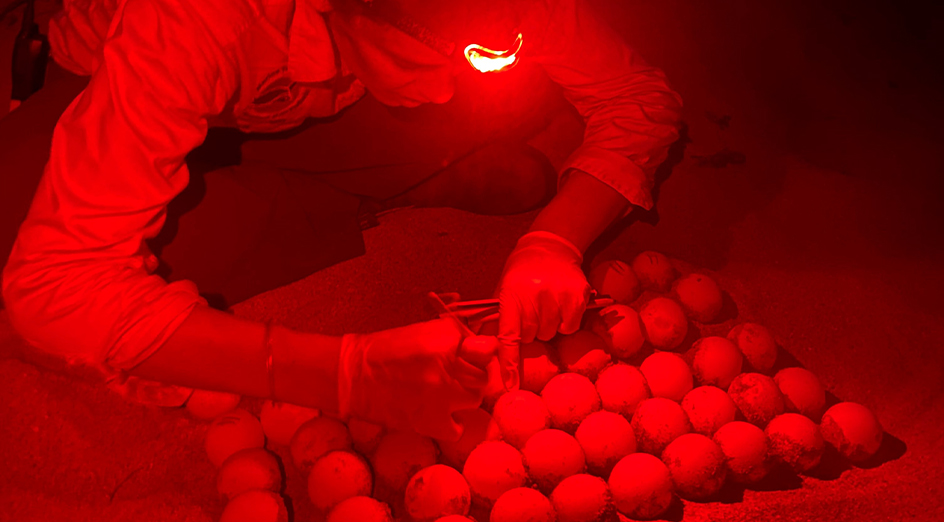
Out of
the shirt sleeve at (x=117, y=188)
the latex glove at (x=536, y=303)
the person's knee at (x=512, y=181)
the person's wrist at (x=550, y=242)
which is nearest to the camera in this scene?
the shirt sleeve at (x=117, y=188)

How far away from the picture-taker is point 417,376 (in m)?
1.32

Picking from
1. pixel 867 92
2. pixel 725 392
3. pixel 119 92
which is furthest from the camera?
pixel 867 92

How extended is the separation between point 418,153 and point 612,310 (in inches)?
27.3

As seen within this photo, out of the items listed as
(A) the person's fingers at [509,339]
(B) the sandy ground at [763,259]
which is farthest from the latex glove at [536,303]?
(B) the sandy ground at [763,259]

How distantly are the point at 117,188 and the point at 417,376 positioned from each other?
63cm

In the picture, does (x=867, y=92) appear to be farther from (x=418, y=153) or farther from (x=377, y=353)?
(x=377, y=353)

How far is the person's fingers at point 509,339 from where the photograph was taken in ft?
4.61

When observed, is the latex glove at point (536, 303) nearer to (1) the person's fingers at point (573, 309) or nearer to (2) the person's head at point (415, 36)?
(1) the person's fingers at point (573, 309)

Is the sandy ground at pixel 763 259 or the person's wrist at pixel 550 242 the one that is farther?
the person's wrist at pixel 550 242

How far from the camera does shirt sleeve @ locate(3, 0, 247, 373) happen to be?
1.21m

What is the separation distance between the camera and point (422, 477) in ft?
4.17

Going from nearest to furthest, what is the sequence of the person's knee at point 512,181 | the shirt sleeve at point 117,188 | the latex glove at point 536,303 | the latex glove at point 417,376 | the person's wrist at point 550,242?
the shirt sleeve at point 117,188, the latex glove at point 417,376, the latex glove at point 536,303, the person's wrist at point 550,242, the person's knee at point 512,181

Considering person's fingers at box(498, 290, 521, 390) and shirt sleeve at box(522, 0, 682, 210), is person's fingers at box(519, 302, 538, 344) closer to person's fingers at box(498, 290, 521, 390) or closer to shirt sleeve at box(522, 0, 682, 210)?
person's fingers at box(498, 290, 521, 390)

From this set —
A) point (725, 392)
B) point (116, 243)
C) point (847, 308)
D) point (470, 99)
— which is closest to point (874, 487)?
point (725, 392)
